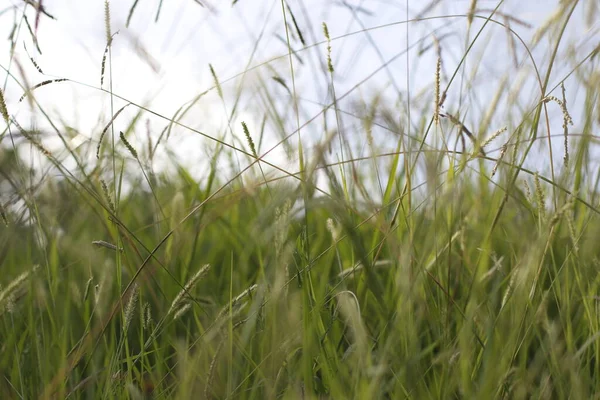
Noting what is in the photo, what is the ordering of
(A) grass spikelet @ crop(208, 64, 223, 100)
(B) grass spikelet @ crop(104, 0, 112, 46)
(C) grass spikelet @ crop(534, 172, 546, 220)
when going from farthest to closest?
(A) grass spikelet @ crop(208, 64, 223, 100) → (B) grass spikelet @ crop(104, 0, 112, 46) → (C) grass spikelet @ crop(534, 172, 546, 220)

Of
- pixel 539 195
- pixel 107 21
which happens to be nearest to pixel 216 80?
pixel 107 21

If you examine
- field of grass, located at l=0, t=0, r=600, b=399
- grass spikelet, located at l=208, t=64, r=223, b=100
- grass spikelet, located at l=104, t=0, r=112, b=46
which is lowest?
field of grass, located at l=0, t=0, r=600, b=399

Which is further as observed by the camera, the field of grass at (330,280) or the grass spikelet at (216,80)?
the grass spikelet at (216,80)

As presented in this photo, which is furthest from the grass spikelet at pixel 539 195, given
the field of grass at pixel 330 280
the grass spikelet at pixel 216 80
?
the grass spikelet at pixel 216 80

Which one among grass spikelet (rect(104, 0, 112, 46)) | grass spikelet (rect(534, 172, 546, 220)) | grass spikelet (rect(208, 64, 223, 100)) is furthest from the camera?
grass spikelet (rect(208, 64, 223, 100))

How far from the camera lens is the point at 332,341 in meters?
0.88

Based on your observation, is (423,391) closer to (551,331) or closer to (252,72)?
(551,331)

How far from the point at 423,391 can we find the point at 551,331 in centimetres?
16

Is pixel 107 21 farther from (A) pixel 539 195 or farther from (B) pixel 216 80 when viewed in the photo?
(A) pixel 539 195

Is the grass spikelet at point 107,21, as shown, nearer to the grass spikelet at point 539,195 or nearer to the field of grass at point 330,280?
the field of grass at point 330,280

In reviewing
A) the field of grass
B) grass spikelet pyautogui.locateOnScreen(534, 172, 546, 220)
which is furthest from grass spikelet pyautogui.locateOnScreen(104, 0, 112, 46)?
grass spikelet pyautogui.locateOnScreen(534, 172, 546, 220)

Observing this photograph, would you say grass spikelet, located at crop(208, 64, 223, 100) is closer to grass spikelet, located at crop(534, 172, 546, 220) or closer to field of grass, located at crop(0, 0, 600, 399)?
field of grass, located at crop(0, 0, 600, 399)

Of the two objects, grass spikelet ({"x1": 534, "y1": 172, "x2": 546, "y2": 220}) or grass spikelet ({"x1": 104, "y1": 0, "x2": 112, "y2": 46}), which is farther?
grass spikelet ({"x1": 104, "y1": 0, "x2": 112, "y2": 46})

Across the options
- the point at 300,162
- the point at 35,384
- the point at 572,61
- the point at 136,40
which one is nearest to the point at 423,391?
the point at 300,162
